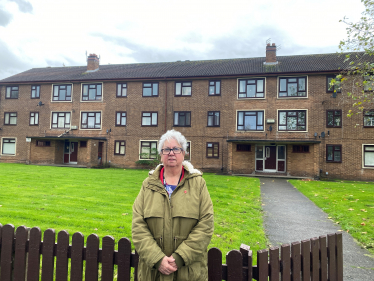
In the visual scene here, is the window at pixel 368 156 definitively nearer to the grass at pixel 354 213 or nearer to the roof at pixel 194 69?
the roof at pixel 194 69

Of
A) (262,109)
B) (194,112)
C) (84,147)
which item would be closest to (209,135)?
(194,112)

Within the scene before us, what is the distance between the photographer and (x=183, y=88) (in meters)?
24.4

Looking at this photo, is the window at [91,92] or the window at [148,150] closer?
the window at [148,150]

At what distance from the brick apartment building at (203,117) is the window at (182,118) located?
0.31ft

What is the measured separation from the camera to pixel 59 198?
27.0 ft

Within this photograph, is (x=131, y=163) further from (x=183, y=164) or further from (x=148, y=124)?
(x=183, y=164)

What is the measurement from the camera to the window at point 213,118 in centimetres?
2328

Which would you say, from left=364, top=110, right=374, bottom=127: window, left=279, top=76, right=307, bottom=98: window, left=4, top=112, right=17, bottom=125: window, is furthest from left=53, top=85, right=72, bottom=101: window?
left=364, top=110, right=374, bottom=127: window

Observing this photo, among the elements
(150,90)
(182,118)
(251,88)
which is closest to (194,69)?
(150,90)

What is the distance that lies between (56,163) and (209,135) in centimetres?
1514

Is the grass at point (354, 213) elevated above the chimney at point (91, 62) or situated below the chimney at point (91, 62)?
below

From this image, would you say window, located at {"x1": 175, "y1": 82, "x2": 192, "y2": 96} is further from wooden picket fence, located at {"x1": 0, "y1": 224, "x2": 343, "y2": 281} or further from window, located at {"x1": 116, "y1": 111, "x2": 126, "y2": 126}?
wooden picket fence, located at {"x1": 0, "y1": 224, "x2": 343, "y2": 281}

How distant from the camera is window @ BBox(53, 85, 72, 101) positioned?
2681 cm

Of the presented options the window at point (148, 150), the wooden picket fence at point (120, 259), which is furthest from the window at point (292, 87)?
the wooden picket fence at point (120, 259)
